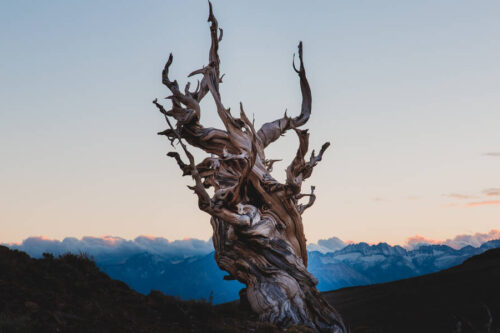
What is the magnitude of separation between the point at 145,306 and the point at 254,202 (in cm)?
576

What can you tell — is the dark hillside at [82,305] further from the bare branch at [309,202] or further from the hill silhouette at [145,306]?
the bare branch at [309,202]

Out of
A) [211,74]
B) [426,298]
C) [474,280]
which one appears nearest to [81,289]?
[211,74]

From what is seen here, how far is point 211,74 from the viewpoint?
49.5ft

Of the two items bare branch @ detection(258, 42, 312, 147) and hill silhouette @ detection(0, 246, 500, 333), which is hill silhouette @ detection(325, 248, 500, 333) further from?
bare branch @ detection(258, 42, 312, 147)

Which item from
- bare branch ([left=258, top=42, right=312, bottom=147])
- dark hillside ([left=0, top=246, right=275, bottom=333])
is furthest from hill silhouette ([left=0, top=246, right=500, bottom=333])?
bare branch ([left=258, top=42, right=312, bottom=147])

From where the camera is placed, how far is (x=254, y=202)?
1427cm

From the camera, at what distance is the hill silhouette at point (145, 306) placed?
7144 millimetres

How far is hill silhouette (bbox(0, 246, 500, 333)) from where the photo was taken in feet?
23.4

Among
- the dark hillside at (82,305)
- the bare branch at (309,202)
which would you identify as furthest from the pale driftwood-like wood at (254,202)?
the dark hillside at (82,305)

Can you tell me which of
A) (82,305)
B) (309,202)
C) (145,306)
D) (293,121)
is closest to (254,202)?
(309,202)

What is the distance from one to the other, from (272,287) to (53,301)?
599 cm

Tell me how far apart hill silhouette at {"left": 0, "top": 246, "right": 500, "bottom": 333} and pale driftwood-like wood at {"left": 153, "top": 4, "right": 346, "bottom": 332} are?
3.35 ft

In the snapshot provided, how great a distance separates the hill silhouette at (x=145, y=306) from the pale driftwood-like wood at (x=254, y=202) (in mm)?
1022

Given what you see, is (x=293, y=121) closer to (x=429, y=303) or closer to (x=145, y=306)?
(x=429, y=303)
